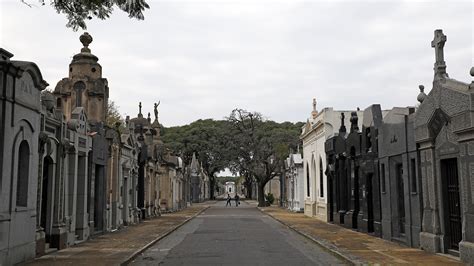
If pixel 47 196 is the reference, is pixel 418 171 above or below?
above

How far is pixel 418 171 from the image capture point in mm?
14578

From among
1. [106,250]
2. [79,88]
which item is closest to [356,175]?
[106,250]

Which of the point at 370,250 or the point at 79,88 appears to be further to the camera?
the point at 79,88

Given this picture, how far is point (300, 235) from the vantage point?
829 inches

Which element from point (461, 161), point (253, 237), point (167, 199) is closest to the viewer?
point (461, 161)

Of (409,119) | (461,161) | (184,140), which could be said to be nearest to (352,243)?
(409,119)

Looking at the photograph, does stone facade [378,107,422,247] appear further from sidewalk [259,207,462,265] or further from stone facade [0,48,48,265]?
stone facade [0,48,48,265]

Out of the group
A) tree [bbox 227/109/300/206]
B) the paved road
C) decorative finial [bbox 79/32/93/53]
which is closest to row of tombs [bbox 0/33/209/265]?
decorative finial [bbox 79/32/93/53]

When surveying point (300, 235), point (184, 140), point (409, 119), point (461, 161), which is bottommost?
point (300, 235)

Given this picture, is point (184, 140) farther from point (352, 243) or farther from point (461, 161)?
point (461, 161)

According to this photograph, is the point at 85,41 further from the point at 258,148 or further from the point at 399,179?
the point at 258,148

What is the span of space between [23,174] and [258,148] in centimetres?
3997

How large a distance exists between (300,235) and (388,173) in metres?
5.43

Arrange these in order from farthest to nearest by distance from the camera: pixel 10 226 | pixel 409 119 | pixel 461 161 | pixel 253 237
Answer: pixel 253 237
pixel 409 119
pixel 461 161
pixel 10 226
